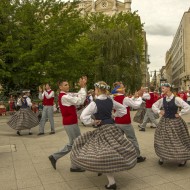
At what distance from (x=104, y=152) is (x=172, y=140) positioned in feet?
5.89

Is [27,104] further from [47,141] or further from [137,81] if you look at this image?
[137,81]

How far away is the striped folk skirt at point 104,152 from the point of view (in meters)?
4.79

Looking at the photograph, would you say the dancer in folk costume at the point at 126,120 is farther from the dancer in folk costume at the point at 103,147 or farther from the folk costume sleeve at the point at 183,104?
the dancer in folk costume at the point at 103,147

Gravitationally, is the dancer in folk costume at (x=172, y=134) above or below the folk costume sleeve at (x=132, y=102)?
below

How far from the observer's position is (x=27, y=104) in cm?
1127

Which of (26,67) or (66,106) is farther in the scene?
(26,67)

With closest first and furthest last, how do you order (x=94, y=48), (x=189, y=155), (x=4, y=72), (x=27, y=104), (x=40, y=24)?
1. (x=189, y=155)
2. (x=27, y=104)
3. (x=4, y=72)
4. (x=40, y=24)
5. (x=94, y=48)

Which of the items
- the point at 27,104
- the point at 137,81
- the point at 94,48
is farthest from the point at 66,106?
the point at 137,81

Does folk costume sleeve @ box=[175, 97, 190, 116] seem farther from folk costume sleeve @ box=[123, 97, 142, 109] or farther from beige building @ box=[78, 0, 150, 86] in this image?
beige building @ box=[78, 0, 150, 86]

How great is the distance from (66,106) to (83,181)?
1.51 m

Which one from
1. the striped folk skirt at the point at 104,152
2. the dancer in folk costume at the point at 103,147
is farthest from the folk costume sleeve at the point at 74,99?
the striped folk skirt at the point at 104,152

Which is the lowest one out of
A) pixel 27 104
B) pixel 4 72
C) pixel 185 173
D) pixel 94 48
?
pixel 185 173

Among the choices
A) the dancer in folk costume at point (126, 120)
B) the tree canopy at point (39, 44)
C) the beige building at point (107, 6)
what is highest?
the beige building at point (107, 6)

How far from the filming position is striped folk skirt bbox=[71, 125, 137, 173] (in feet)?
15.7
